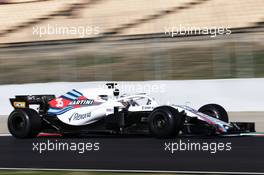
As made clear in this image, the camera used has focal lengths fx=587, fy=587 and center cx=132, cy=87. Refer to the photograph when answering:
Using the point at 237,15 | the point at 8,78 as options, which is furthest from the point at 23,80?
the point at 237,15

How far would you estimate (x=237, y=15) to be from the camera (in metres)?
19.3

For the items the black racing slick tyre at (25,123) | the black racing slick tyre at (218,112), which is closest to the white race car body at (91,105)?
the black racing slick tyre at (25,123)

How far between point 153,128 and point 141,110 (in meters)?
0.69

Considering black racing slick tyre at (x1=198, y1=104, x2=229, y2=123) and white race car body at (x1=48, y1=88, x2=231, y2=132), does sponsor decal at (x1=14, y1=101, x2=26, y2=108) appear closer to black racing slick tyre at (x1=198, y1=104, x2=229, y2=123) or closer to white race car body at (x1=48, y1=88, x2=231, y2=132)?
white race car body at (x1=48, y1=88, x2=231, y2=132)

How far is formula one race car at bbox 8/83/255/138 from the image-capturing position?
9.29m

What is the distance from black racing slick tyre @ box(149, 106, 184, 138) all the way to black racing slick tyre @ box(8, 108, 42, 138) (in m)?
2.21

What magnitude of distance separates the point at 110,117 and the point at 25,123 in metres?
1.49

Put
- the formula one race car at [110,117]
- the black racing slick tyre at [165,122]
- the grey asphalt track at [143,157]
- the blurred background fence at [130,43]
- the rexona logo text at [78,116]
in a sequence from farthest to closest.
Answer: the blurred background fence at [130,43], the rexona logo text at [78,116], the formula one race car at [110,117], the black racing slick tyre at [165,122], the grey asphalt track at [143,157]

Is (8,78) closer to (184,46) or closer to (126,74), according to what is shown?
(126,74)

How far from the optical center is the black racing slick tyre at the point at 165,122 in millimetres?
9047

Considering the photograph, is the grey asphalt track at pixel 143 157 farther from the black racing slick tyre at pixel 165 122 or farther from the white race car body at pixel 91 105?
the white race car body at pixel 91 105

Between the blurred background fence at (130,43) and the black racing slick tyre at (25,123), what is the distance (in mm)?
4479

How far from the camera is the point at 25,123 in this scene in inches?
402

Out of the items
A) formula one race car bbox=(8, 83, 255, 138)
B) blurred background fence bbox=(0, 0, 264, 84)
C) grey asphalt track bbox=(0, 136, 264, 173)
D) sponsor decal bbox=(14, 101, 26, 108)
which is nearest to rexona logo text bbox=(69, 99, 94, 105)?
formula one race car bbox=(8, 83, 255, 138)
